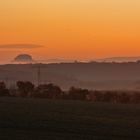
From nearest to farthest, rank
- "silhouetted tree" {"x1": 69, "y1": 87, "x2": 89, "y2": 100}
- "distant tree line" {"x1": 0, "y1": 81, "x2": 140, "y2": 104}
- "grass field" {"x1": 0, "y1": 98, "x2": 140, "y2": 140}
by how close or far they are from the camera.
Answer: "grass field" {"x1": 0, "y1": 98, "x2": 140, "y2": 140}, "distant tree line" {"x1": 0, "y1": 81, "x2": 140, "y2": 104}, "silhouetted tree" {"x1": 69, "y1": 87, "x2": 89, "y2": 100}

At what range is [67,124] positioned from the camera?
1374 inches

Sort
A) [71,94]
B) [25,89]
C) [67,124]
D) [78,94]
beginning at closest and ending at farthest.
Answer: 1. [67,124]
2. [71,94]
3. [78,94]
4. [25,89]

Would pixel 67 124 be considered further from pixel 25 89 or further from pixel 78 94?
pixel 25 89

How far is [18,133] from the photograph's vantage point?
3017 cm

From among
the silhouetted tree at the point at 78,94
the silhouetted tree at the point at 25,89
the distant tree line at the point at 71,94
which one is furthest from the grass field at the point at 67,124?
the silhouetted tree at the point at 25,89

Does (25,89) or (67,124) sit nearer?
(67,124)

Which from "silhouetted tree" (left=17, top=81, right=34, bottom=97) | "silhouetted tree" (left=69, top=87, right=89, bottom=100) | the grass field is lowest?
the grass field

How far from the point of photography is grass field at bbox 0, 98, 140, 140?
2975cm

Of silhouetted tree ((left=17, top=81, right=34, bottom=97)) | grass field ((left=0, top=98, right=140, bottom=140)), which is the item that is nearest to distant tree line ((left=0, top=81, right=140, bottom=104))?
silhouetted tree ((left=17, top=81, right=34, bottom=97))

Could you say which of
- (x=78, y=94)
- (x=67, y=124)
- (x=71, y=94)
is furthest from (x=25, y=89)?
(x=67, y=124)

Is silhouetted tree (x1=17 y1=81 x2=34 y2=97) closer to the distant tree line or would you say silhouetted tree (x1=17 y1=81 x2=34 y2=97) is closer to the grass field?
the distant tree line

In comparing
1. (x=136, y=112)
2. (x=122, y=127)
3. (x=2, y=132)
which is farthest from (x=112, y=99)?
(x=2, y=132)

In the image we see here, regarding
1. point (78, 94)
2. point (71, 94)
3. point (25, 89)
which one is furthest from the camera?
point (25, 89)

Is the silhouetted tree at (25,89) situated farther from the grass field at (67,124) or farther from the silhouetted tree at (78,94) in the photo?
the grass field at (67,124)
